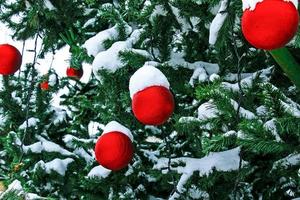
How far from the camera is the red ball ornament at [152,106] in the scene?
194 centimetres

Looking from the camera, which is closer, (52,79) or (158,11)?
(158,11)

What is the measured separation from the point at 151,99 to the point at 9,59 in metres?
1.82

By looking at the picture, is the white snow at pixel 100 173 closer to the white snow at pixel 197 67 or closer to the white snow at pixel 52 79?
the white snow at pixel 197 67

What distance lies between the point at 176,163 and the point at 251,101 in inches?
36.5

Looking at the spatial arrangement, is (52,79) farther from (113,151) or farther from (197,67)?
(113,151)

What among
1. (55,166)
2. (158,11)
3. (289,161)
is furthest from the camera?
(55,166)

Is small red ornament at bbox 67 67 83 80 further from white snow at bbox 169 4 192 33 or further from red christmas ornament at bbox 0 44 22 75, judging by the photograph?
white snow at bbox 169 4 192 33

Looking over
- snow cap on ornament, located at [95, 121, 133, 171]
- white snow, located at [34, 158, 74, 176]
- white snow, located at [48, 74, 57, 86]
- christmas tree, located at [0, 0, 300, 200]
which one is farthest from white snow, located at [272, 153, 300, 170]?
white snow, located at [48, 74, 57, 86]

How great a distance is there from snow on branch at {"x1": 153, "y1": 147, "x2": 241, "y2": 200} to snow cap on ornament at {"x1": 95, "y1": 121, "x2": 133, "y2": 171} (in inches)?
13.8

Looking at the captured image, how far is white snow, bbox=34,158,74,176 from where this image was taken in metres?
3.82

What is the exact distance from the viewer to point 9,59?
3.42 meters

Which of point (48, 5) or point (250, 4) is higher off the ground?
point (250, 4)

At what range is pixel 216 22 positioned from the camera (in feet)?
7.02

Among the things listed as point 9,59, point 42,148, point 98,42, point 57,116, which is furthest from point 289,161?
point 57,116
